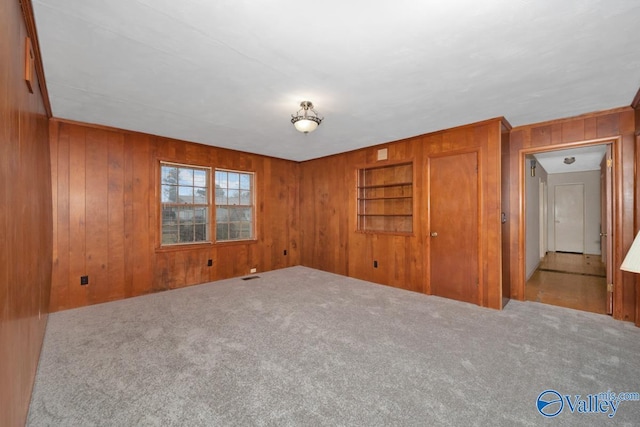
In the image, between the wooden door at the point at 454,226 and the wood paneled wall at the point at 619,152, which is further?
the wooden door at the point at 454,226

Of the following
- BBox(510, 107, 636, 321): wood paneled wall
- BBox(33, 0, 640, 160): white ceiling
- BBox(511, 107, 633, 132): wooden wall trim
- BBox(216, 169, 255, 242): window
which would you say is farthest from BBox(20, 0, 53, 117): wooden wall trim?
BBox(510, 107, 636, 321): wood paneled wall

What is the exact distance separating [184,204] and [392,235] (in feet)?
11.9

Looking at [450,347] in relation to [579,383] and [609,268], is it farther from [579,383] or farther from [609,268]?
[609,268]

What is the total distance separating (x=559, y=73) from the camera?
90.5 inches

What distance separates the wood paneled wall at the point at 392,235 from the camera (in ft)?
11.2

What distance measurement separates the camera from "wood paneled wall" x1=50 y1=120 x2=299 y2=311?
3.50m

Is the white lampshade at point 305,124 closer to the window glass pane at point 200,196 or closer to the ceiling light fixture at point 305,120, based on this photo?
the ceiling light fixture at point 305,120

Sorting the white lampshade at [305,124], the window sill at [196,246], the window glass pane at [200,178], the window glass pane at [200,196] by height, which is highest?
the white lampshade at [305,124]

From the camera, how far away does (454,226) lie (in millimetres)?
3775

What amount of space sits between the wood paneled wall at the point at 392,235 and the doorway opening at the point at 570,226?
0.73m

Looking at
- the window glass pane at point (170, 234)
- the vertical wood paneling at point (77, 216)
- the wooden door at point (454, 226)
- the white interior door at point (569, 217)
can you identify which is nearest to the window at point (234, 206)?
the window glass pane at point (170, 234)

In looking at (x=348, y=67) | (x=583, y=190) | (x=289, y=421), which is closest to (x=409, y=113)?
(x=348, y=67)

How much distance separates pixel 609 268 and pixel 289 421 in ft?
13.1

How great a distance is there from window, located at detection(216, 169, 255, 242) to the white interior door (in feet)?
27.8
